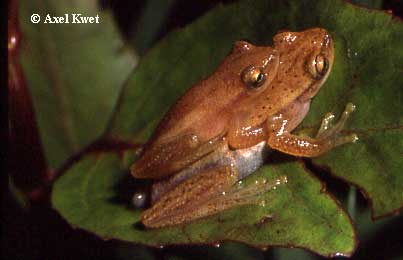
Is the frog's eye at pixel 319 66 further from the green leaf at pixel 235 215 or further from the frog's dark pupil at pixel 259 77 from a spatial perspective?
the green leaf at pixel 235 215

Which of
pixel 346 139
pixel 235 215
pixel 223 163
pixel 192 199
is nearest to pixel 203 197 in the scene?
pixel 192 199

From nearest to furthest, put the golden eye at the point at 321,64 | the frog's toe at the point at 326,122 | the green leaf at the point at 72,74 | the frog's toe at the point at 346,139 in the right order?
1. the frog's toe at the point at 346,139
2. the frog's toe at the point at 326,122
3. the golden eye at the point at 321,64
4. the green leaf at the point at 72,74

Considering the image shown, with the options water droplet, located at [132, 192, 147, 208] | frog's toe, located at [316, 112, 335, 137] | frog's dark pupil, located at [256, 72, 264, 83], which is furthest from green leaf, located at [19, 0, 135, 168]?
frog's toe, located at [316, 112, 335, 137]

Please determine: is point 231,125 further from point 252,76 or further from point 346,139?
point 346,139

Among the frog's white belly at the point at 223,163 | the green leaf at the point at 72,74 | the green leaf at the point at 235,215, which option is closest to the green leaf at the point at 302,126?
the green leaf at the point at 235,215

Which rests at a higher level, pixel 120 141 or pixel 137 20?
pixel 137 20

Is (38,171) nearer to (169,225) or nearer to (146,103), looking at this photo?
(146,103)

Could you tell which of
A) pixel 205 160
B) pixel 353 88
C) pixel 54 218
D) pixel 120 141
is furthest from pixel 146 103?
pixel 353 88

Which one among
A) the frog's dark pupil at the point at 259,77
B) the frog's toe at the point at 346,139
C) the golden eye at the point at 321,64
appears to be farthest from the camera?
the frog's dark pupil at the point at 259,77
